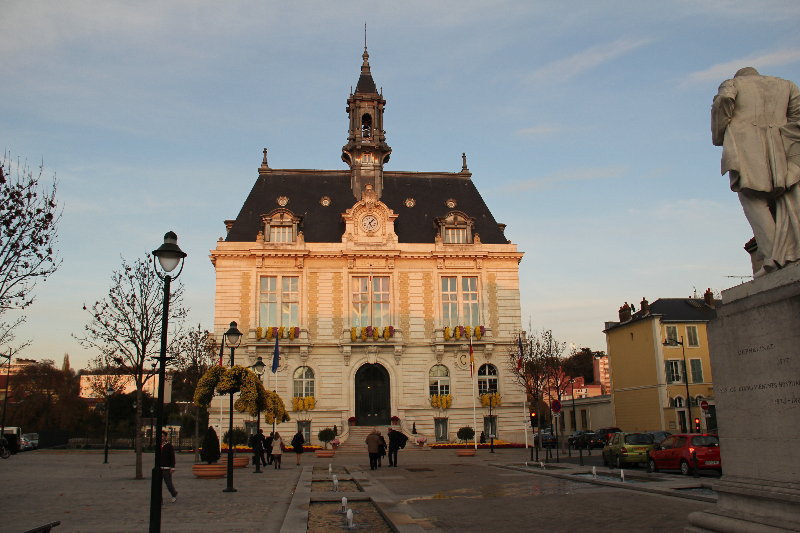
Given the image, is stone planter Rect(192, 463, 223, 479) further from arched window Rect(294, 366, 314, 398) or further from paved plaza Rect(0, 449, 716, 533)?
arched window Rect(294, 366, 314, 398)

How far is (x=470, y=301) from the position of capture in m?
43.5

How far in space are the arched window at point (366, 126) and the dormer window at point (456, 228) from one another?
32.5 ft

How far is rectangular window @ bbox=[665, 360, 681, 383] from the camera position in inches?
1747

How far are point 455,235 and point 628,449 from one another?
2342 cm

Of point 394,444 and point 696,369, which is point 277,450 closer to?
point 394,444

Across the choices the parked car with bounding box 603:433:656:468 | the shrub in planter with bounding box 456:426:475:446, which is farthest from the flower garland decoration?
the shrub in planter with bounding box 456:426:475:446

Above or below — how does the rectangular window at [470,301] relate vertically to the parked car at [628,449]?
above

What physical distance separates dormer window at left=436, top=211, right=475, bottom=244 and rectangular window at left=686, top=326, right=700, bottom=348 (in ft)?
56.4

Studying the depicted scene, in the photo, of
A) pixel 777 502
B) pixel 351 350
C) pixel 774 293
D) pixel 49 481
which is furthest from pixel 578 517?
pixel 351 350

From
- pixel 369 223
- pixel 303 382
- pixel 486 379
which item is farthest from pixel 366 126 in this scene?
pixel 486 379

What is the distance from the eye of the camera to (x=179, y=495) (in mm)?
16391

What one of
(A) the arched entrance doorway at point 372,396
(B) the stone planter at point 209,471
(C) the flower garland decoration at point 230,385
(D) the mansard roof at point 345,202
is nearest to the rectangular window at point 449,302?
(D) the mansard roof at point 345,202

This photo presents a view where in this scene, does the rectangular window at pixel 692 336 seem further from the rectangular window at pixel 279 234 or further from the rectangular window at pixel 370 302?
the rectangular window at pixel 279 234

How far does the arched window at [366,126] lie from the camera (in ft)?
161
